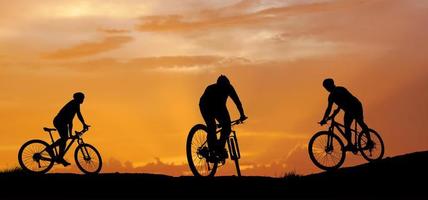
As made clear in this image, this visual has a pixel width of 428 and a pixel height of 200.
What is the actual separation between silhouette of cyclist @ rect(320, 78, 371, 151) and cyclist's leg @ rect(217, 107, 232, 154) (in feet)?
11.4

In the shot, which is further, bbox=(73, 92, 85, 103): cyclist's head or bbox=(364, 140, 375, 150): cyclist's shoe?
bbox=(364, 140, 375, 150): cyclist's shoe

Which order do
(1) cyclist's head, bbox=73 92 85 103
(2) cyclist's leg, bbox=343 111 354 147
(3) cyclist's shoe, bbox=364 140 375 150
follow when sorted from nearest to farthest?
1. (1) cyclist's head, bbox=73 92 85 103
2. (2) cyclist's leg, bbox=343 111 354 147
3. (3) cyclist's shoe, bbox=364 140 375 150

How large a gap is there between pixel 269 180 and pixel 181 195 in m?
2.94

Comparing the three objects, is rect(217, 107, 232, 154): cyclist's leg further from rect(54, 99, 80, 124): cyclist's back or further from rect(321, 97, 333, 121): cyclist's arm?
rect(54, 99, 80, 124): cyclist's back

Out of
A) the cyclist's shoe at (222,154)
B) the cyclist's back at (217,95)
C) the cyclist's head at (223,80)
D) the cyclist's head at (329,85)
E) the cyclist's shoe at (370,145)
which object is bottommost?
the cyclist's shoe at (222,154)

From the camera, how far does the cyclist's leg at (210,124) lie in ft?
56.9

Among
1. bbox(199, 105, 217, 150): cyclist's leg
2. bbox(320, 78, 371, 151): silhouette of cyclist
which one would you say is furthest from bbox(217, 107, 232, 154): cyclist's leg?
bbox(320, 78, 371, 151): silhouette of cyclist

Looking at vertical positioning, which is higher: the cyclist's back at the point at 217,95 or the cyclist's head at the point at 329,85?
the cyclist's head at the point at 329,85

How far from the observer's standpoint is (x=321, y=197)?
14.5 meters

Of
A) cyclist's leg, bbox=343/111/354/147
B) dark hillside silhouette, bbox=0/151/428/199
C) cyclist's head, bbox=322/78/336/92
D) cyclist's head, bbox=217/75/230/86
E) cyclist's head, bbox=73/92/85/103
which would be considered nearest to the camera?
dark hillside silhouette, bbox=0/151/428/199

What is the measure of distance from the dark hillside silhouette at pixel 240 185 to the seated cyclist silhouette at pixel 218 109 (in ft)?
4.22

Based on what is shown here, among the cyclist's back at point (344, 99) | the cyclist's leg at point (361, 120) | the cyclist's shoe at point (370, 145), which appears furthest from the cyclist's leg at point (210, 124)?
the cyclist's shoe at point (370, 145)

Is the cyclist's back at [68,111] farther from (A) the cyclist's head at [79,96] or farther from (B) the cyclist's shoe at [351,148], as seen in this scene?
(B) the cyclist's shoe at [351,148]

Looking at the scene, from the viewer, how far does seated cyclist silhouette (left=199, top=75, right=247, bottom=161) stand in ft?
56.6
